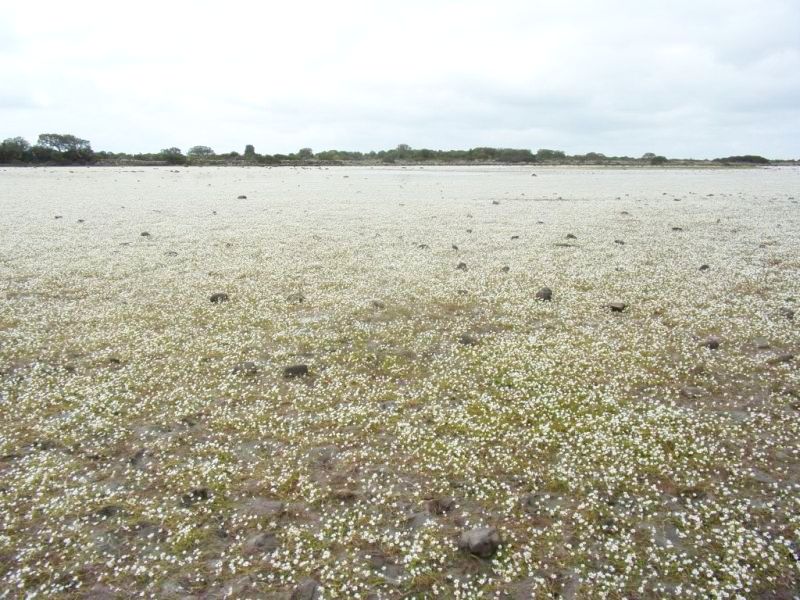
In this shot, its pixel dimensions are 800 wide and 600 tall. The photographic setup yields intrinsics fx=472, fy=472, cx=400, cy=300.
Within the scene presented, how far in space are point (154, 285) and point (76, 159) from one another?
15792 centimetres

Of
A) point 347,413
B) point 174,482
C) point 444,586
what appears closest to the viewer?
point 444,586

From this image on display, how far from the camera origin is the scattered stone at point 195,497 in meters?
6.70

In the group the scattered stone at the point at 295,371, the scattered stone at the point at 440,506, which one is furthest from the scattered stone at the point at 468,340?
the scattered stone at the point at 440,506

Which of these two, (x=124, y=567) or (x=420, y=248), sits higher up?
(x=420, y=248)

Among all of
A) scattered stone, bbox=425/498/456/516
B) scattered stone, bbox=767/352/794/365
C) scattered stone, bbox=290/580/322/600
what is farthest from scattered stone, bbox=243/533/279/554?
scattered stone, bbox=767/352/794/365

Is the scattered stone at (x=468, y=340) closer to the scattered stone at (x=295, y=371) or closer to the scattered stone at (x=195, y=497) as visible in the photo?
the scattered stone at (x=295, y=371)

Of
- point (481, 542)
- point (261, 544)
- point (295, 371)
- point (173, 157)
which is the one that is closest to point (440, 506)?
point (481, 542)

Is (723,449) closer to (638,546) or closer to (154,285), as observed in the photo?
(638,546)

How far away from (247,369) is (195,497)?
4.08 m

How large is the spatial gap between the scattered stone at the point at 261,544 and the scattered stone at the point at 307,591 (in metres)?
0.67

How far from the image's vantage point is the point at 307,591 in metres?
5.29

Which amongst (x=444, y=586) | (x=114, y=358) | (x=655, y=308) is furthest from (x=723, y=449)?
(x=114, y=358)

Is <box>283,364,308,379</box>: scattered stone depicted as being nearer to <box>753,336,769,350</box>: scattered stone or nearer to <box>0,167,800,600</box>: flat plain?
<box>0,167,800,600</box>: flat plain

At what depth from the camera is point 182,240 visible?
27.0m
